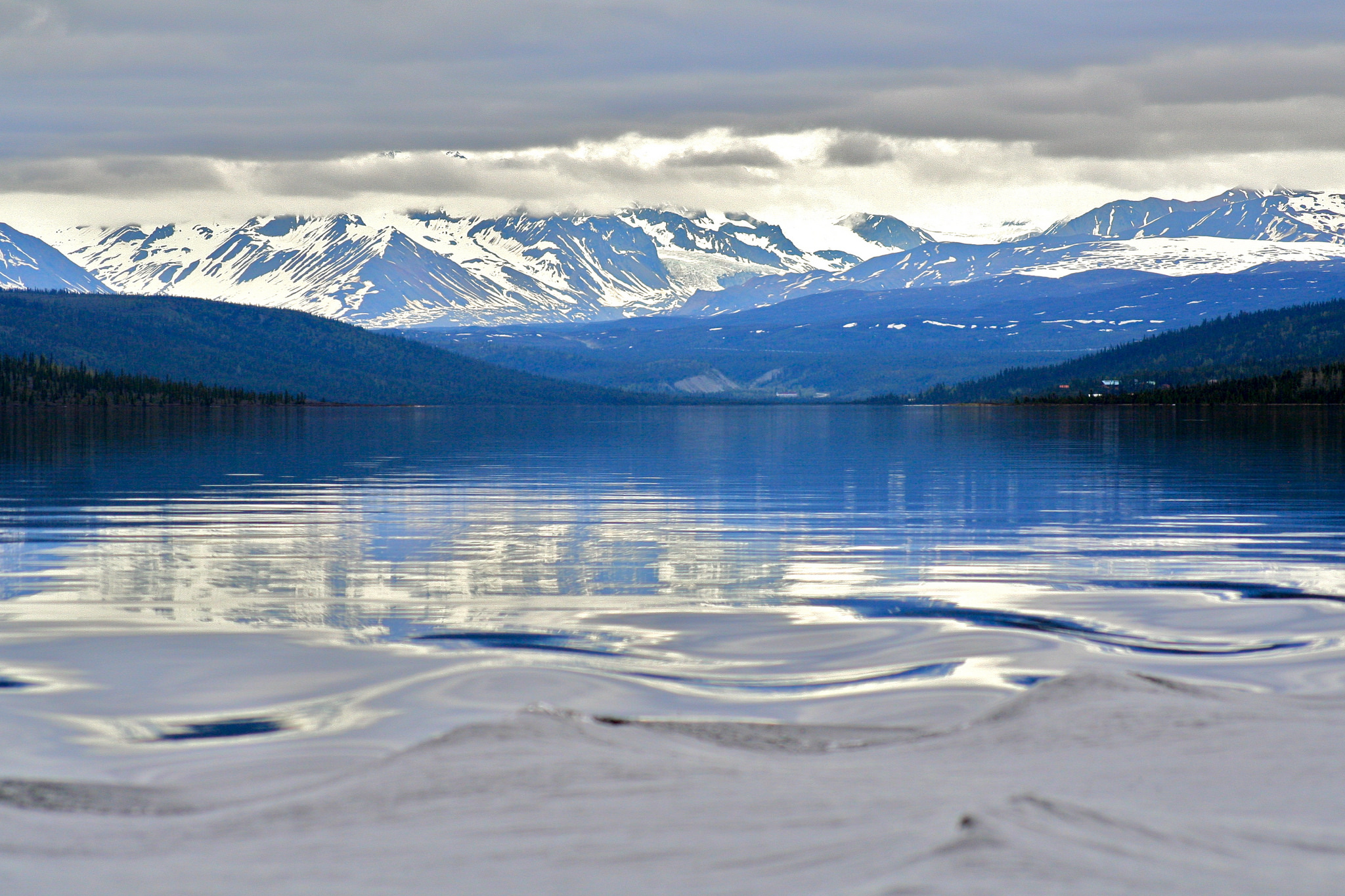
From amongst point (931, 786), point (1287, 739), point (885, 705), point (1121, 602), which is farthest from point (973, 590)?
point (931, 786)

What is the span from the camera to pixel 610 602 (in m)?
30.4

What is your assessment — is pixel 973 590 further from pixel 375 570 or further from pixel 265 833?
pixel 265 833

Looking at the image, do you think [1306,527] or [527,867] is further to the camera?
[1306,527]

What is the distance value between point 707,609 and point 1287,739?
46.8ft

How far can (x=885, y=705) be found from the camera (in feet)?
64.5

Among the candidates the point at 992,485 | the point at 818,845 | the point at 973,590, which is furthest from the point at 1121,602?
the point at 992,485

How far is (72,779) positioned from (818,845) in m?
8.99

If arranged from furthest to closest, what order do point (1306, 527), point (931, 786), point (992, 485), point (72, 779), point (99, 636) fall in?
point (992, 485) < point (1306, 527) < point (99, 636) < point (72, 779) < point (931, 786)

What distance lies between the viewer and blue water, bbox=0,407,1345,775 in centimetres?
1998

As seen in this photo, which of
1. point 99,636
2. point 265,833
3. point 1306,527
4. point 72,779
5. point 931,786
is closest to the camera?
point 265,833

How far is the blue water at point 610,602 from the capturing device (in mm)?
19984

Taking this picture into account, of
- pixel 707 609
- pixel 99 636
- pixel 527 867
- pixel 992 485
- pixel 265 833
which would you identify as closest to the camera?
pixel 527 867

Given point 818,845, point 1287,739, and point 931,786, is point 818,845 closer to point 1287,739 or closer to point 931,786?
point 931,786

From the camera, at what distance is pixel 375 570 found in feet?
117
